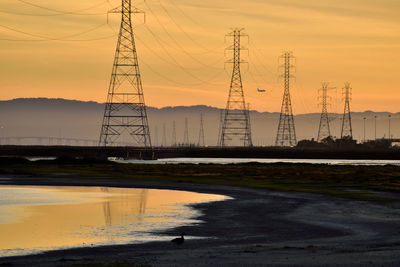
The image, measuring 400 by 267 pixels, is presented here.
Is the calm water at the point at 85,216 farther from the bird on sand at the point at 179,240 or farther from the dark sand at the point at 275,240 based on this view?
the dark sand at the point at 275,240

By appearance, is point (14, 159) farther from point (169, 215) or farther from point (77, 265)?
point (77, 265)

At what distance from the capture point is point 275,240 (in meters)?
31.5

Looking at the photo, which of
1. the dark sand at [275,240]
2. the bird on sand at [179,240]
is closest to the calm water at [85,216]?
the bird on sand at [179,240]

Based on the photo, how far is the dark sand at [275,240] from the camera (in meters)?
24.7

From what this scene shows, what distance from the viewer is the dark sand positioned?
24.7 meters

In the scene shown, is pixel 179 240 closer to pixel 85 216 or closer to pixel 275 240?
pixel 275 240

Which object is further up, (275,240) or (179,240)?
(179,240)

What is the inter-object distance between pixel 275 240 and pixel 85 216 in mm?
14346

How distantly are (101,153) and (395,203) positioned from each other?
134 metres

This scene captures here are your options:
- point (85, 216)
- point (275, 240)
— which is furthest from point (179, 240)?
point (85, 216)

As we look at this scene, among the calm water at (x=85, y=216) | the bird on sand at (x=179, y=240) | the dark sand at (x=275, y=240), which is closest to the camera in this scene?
the dark sand at (x=275, y=240)

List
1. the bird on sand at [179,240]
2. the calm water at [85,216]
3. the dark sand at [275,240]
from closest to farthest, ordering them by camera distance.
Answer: the dark sand at [275,240] < the bird on sand at [179,240] < the calm water at [85,216]

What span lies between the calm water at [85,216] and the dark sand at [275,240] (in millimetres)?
1882

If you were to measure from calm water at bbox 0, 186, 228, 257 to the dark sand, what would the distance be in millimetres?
1882
